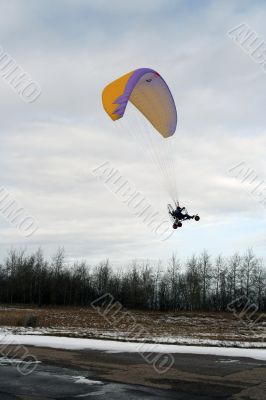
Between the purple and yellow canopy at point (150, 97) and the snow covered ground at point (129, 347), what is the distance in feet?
25.6

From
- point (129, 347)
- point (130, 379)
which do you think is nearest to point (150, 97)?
point (130, 379)

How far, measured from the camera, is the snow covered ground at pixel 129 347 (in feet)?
53.5

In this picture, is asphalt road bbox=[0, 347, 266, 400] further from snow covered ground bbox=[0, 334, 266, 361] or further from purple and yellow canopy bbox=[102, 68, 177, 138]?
purple and yellow canopy bbox=[102, 68, 177, 138]

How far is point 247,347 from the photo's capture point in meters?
18.2

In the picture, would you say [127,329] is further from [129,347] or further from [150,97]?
[150,97]

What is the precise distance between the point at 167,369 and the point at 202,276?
95317mm

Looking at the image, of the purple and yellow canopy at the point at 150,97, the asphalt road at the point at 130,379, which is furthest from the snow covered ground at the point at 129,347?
the purple and yellow canopy at the point at 150,97

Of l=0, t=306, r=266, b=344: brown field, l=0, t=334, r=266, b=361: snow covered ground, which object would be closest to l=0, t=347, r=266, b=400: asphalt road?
l=0, t=334, r=266, b=361: snow covered ground

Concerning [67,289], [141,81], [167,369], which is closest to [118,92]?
[141,81]

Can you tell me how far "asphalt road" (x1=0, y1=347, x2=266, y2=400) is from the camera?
29.8 feet

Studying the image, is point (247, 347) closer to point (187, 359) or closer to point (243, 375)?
point (187, 359)

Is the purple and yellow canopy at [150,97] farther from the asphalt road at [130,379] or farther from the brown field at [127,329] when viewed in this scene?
the brown field at [127,329]

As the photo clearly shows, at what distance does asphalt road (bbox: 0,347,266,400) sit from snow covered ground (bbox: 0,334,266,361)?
1.50 meters

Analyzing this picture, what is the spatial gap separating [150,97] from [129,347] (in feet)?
30.9
